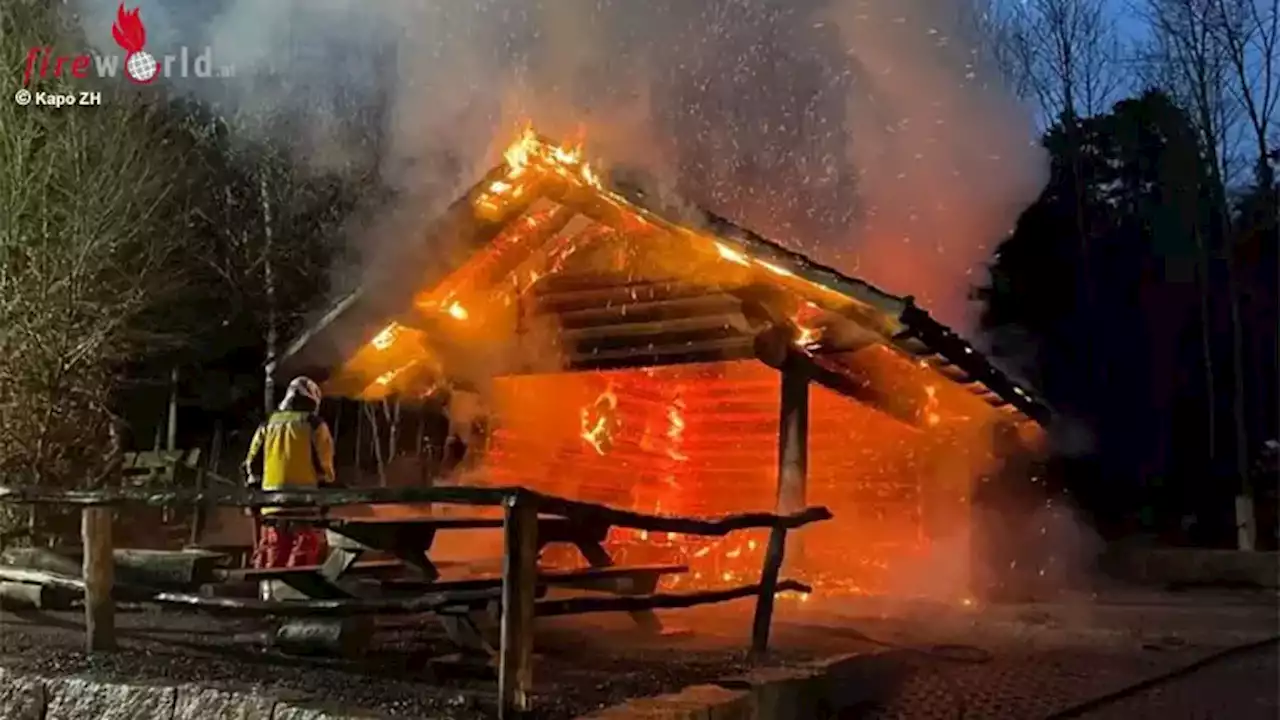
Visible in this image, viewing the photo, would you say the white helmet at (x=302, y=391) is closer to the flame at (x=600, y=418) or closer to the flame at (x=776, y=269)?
the flame at (x=776, y=269)

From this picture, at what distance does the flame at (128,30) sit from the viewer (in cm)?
1267

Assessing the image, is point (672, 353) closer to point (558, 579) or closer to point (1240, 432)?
point (558, 579)

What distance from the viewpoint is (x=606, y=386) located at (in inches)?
476

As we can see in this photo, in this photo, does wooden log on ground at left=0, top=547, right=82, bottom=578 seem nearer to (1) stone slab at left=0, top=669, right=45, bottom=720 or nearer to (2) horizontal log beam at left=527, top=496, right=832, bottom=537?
(1) stone slab at left=0, top=669, right=45, bottom=720

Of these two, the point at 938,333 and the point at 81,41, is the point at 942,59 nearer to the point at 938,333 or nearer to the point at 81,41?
the point at 938,333

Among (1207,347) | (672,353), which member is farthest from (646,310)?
(1207,347)

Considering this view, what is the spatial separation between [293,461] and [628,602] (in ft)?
10.1

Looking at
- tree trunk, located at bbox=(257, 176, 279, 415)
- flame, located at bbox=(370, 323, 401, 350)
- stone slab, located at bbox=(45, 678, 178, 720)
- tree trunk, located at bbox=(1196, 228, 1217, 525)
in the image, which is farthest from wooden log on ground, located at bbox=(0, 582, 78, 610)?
tree trunk, located at bbox=(1196, 228, 1217, 525)

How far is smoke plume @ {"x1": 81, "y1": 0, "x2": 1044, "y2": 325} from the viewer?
1016cm

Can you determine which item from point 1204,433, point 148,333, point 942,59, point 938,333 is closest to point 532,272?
point 938,333

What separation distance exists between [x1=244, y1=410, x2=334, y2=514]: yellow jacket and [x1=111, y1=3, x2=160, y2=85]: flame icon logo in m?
6.71

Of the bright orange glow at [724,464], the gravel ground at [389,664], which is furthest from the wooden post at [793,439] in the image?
the gravel ground at [389,664]

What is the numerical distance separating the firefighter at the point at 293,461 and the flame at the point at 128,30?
21.9 feet

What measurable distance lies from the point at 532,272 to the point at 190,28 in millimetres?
4181
